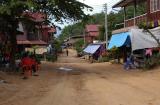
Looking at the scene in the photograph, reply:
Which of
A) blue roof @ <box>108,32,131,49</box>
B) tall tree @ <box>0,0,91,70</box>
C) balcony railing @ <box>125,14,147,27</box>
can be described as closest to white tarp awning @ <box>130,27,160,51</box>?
blue roof @ <box>108,32,131,49</box>

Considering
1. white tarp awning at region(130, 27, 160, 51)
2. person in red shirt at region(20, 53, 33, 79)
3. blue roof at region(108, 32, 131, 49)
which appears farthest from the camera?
blue roof at region(108, 32, 131, 49)

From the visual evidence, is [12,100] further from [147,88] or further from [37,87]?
[147,88]

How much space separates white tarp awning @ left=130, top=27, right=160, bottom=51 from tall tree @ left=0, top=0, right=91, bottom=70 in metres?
4.13

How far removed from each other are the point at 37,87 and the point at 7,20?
10.7 metres

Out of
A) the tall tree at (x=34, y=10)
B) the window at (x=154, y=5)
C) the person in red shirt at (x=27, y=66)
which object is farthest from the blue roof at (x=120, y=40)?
the person in red shirt at (x=27, y=66)

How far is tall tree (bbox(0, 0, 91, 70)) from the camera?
27.8 meters

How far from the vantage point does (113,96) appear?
17.1 m

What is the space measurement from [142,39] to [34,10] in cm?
859

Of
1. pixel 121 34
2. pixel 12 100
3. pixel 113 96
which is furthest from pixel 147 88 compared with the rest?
pixel 121 34

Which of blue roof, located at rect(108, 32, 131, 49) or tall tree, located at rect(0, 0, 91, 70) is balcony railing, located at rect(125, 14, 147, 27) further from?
tall tree, located at rect(0, 0, 91, 70)

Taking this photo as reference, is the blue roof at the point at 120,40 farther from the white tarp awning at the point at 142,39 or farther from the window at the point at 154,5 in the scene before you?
the window at the point at 154,5

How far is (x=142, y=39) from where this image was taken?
33.5 metres

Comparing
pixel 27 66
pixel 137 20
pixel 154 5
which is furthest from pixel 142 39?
pixel 27 66

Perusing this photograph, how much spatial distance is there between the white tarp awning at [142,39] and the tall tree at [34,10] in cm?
413
